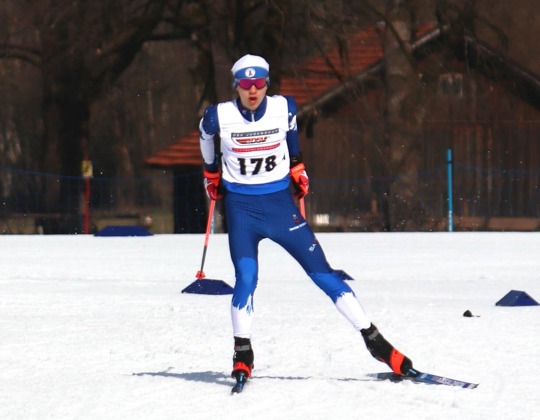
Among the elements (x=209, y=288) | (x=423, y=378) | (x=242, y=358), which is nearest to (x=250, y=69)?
(x=242, y=358)

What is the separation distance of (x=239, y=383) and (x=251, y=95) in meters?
1.69

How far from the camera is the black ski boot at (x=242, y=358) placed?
779 cm

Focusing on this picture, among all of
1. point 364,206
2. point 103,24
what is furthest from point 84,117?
point 364,206

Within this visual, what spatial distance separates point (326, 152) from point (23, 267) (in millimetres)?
21273

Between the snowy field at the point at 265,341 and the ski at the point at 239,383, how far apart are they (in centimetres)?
5

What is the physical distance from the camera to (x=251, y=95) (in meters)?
8.05

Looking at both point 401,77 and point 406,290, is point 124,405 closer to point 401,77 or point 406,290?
point 406,290

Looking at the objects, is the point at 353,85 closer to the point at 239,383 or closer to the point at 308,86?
the point at 308,86

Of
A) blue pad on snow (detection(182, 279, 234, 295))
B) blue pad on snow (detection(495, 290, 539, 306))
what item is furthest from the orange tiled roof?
blue pad on snow (detection(495, 290, 539, 306))

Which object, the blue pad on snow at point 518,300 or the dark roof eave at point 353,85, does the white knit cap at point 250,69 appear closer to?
the blue pad on snow at point 518,300

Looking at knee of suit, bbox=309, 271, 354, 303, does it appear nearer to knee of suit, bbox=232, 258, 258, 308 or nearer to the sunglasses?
knee of suit, bbox=232, 258, 258, 308

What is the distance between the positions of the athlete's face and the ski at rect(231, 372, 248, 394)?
1586mm

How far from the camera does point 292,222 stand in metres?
8.14

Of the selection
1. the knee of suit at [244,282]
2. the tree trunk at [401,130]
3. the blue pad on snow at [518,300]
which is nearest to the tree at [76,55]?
the tree trunk at [401,130]
